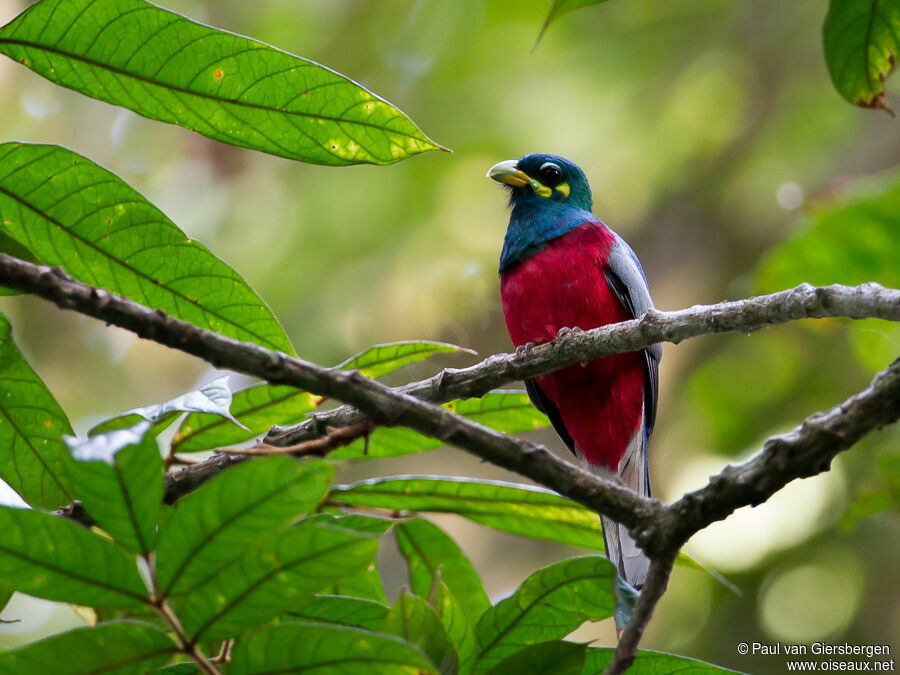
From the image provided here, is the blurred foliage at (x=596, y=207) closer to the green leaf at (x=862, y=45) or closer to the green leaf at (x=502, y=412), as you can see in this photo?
the green leaf at (x=502, y=412)

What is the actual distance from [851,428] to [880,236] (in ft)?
9.87

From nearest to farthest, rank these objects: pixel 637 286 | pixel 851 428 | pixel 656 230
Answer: pixel 851 428, pixel 637 286, pixel 656 230

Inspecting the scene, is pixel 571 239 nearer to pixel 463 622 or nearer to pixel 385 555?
pixel 463 622

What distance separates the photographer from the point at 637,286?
12.2 feet

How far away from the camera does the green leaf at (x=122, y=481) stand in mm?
1143

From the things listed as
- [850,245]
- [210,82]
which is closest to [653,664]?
[210,82]

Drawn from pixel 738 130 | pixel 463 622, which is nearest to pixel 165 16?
pixel 463 622

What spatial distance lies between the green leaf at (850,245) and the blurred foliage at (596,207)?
9.10ft

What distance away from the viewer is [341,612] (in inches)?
64.4

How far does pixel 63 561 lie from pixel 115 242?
765 mm

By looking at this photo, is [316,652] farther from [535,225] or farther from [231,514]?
[535,225]

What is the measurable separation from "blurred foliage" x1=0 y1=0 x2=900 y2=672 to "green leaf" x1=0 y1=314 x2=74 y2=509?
4.54 meters

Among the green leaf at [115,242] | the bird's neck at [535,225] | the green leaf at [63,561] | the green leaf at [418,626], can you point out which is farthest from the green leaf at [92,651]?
the bird's neck at [535,225]

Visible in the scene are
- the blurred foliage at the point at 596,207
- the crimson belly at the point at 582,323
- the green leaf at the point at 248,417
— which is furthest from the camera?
the blurred foliage at the point at 596,207
